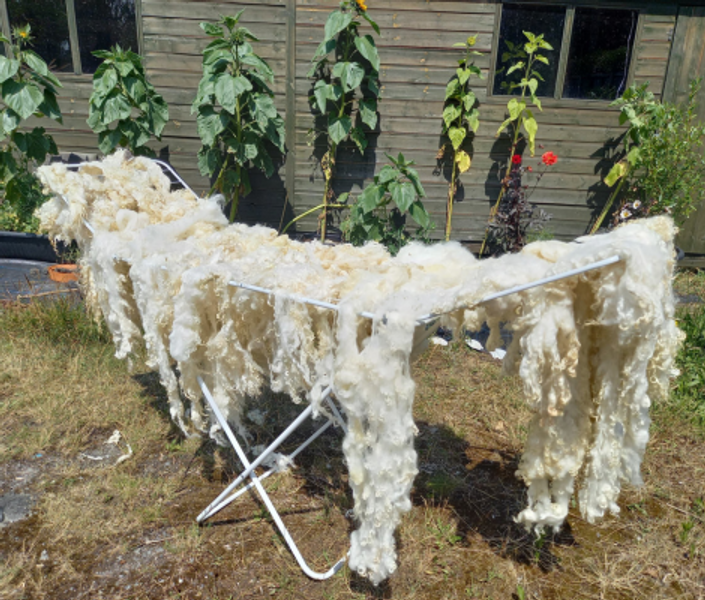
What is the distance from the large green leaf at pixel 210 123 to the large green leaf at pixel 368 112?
4.02 ft

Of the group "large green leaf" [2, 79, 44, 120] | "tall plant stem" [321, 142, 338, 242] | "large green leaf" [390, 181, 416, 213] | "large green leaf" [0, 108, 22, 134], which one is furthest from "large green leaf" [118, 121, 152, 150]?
"large green leaf" [390, 181, 416, 213]

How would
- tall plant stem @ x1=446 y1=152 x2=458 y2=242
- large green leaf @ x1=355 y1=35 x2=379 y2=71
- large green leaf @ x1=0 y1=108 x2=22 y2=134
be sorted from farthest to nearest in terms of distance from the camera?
1. tall plant stem @ x1=446 y1=152 x2=458 y2=242
2. large green leaf @ x1=355 y1=35 x2=379 y2=71
3. large green leaf @ x1=0 y1=108 x2=22 y2=134

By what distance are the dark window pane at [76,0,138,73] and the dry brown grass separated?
138 inches

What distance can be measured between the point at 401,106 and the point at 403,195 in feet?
4.20

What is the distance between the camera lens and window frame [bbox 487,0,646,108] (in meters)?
4.63

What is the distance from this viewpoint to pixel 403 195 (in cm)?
415

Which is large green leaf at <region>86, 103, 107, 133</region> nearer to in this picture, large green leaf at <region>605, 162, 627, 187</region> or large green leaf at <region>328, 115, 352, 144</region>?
large green leaf at <region>328, 115, 352, 144</region>

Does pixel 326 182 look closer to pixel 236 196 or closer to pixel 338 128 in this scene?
pixel 338 128

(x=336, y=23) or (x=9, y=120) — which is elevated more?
(x=336, y=23)

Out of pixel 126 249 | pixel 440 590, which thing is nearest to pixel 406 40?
pixel 126 249

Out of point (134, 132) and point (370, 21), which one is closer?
point (370, 21)

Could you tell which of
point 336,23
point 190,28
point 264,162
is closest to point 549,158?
point 336,23

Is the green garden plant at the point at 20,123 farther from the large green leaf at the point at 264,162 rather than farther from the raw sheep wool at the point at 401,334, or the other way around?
the raw sheep wool at the point at 401,334

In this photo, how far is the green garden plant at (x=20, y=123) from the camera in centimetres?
407
